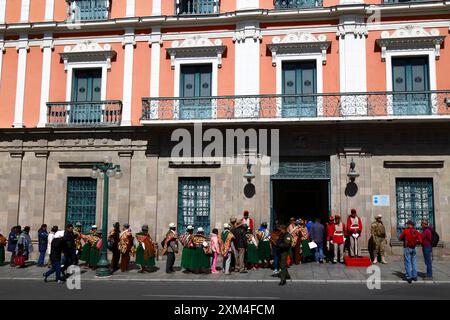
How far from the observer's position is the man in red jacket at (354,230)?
14.4 m

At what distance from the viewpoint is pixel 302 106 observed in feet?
52.5

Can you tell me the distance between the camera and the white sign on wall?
15.4m

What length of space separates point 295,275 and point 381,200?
16.2ft

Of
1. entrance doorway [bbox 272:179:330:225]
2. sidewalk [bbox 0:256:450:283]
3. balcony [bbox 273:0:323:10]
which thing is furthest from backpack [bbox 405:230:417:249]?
entrance doorway [bbox 272:179:330:225]

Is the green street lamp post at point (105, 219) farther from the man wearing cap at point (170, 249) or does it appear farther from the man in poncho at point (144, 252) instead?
the man wearing cap at point (170, 249)

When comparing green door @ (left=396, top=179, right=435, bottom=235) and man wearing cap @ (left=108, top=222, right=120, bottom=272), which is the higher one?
green door @ (left=396, top=179, right=435, bottom=235)

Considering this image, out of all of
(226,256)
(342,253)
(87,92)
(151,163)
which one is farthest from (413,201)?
(87,92)

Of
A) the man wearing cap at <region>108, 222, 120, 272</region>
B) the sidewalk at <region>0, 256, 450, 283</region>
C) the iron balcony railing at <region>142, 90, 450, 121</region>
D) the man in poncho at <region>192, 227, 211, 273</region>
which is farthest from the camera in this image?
the iron balcony railing at <region>142, 90, 450, 121</region>

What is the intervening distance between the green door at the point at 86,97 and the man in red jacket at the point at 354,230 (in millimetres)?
9716

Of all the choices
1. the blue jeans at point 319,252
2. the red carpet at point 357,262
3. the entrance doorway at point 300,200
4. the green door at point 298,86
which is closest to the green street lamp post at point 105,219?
the green door at point 298,86

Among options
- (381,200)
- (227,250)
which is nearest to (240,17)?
(381,200)

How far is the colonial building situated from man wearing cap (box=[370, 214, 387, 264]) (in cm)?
106

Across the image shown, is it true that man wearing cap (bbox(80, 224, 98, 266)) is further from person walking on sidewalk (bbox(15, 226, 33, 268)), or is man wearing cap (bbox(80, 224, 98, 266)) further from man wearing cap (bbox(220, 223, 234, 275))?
man wearing cap (bbox(220, 223, 234, 275))
